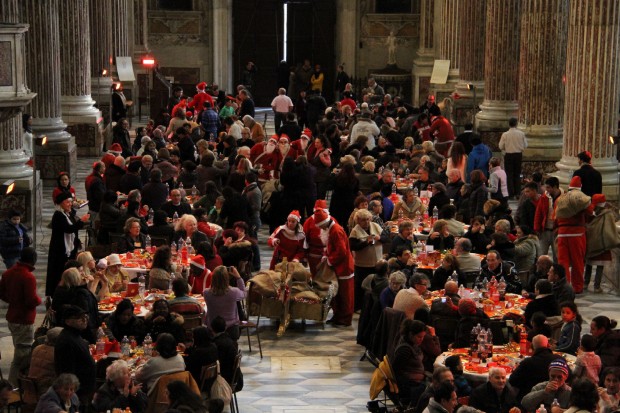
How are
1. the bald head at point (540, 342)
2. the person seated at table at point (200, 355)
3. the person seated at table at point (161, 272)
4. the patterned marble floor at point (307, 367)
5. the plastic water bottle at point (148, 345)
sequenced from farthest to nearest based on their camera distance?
the person seated at table at point (161, 272), the patterned marble floor at point (307, 367), the plastic water bottle at point (148, 345), the person seated at table at point (200, 355), the bald head at point (540, 342)

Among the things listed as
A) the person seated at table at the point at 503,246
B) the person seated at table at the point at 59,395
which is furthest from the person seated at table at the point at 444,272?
the person seated at table at the point at 59,395

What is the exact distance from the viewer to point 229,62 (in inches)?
1556

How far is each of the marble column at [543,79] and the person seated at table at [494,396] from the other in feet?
40.9

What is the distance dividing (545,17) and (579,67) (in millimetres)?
3744

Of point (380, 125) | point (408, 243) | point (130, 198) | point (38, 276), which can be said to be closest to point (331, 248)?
point (408, 243)

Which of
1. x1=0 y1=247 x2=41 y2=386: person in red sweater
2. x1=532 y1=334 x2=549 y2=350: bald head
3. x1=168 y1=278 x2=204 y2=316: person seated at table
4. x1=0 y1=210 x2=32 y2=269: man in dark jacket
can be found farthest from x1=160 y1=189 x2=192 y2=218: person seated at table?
x1=532 y1=334 x2=549 y2=350: bald head

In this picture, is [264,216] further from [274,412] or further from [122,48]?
[122,48]

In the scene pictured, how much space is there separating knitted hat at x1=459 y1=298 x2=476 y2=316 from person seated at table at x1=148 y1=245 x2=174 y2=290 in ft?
10.5

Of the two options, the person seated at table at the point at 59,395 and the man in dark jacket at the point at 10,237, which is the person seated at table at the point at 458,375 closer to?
the person seated at table at the point at 59,395

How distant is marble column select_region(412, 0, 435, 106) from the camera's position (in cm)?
3716

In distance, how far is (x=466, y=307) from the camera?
1312cm

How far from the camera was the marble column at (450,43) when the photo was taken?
33062 mm

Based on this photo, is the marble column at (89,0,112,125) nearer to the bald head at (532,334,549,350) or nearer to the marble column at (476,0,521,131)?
the marble column at (476,0,521,131)

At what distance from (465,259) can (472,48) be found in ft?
52.1
